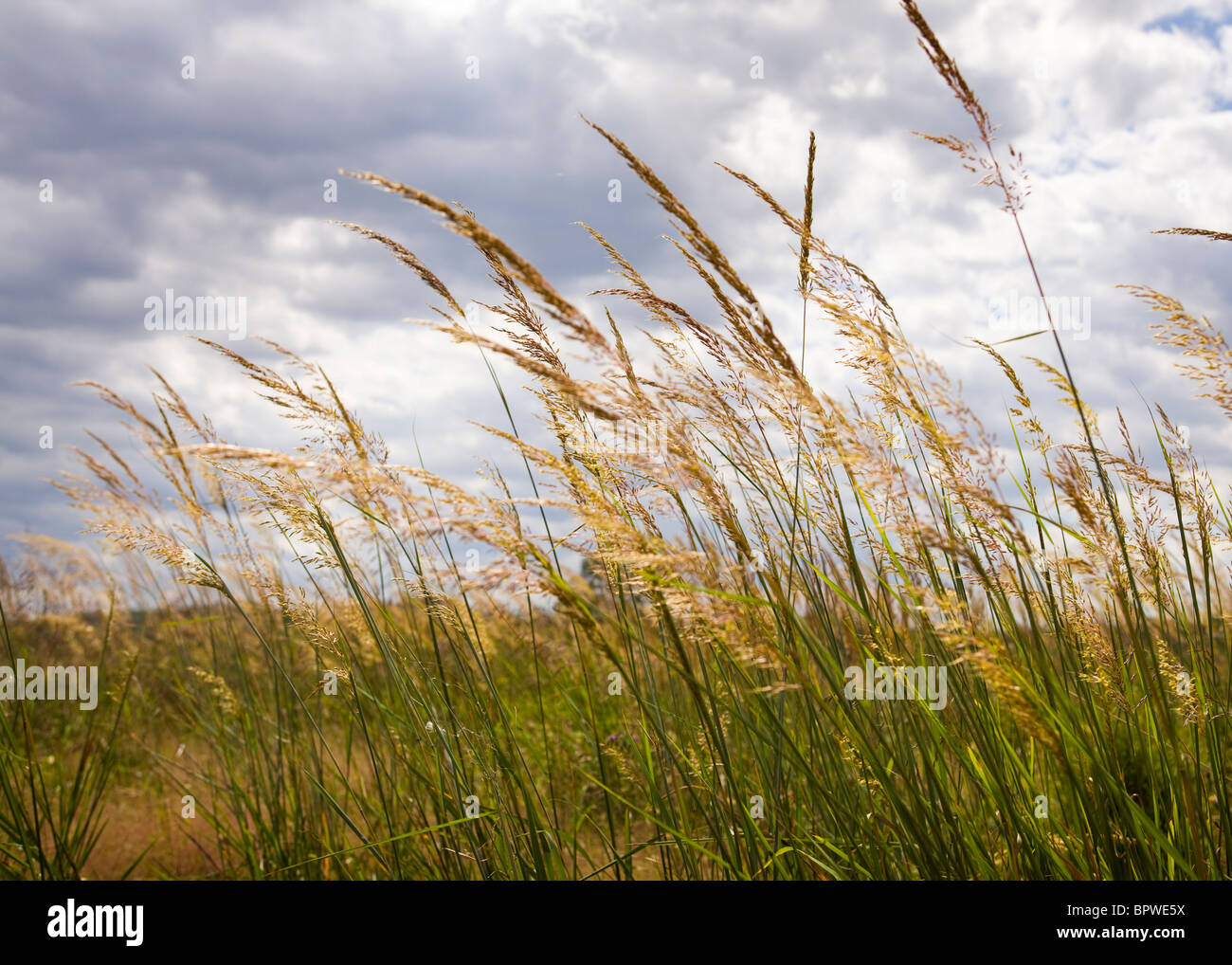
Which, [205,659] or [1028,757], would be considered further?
[205,659]

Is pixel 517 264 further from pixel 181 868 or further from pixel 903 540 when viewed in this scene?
pixel 181 868

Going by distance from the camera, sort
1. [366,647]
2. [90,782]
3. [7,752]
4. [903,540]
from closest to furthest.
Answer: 1. [903,540]
2. [7,752]
3. [366,647]
4. [90,782]

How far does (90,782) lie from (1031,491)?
3513 millimetres

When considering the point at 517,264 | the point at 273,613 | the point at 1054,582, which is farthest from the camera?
the point at 273,613

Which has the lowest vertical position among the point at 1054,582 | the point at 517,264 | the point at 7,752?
the point at 7,752

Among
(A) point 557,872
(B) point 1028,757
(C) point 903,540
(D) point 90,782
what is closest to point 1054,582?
(C) point 903,540

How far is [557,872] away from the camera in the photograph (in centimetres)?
180

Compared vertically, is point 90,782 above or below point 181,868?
above

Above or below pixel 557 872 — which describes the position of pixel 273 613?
above

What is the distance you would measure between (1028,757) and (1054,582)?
2.01 ft

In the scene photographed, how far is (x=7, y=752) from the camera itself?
99.2 inches
